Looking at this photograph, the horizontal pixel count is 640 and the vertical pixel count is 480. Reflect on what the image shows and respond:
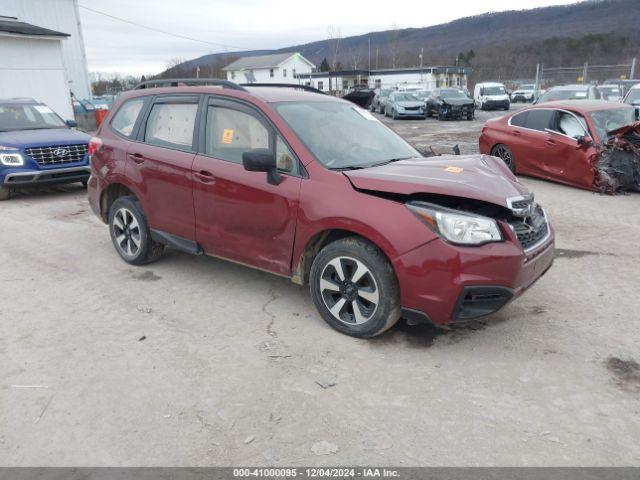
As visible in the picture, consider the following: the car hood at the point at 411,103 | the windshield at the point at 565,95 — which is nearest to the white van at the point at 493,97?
the car hood at the point at 411,103

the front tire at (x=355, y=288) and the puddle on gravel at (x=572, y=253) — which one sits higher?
the front tire at (x=355, y=288)

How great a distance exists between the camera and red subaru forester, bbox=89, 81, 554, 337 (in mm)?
3441

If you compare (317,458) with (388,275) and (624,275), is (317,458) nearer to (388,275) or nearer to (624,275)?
(388,275)

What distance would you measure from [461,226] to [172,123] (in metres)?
3.01

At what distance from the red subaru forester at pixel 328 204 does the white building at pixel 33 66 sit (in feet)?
52.4

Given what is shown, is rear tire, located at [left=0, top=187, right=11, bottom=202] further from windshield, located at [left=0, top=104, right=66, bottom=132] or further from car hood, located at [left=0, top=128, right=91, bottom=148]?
windshield, located at [left=0, top=104, right=66, bottom=132]

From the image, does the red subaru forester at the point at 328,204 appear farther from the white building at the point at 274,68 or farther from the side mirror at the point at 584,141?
the white building at the point at 274,68

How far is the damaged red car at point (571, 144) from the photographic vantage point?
27.8ft

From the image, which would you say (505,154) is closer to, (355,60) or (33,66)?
(33,66)

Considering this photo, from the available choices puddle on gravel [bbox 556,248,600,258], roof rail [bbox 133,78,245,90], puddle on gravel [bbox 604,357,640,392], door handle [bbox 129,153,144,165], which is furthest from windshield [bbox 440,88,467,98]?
puddle on gravel [bbox 604,357,640,392]

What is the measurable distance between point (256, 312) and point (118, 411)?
1.56 metres

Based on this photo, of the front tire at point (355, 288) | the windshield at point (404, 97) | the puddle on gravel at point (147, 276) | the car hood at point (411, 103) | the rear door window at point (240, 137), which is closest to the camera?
the front tire at point (355, 288)

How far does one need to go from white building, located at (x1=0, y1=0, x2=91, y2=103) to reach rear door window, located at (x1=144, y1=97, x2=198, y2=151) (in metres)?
27.4

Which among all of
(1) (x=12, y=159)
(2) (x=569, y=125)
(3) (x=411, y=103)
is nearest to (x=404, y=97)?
(3) (x=411, y=103)
